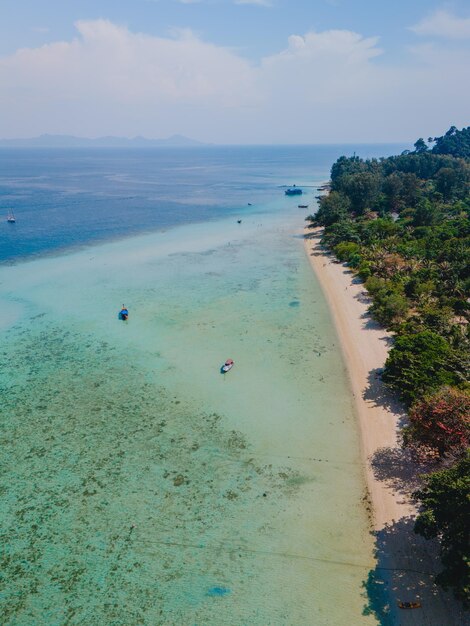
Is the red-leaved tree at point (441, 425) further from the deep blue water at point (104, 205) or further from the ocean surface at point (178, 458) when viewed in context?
the deep blue water at point (104, 205)

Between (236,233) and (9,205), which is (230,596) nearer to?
(236,233)

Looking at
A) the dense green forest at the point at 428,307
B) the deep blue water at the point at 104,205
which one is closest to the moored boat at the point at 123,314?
the dense green forest at the point at 428,307

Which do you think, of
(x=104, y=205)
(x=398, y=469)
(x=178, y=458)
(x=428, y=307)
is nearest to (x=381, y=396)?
(x=398, y=469)

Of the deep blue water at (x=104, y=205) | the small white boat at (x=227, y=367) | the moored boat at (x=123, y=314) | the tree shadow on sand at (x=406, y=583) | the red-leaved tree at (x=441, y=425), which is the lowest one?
the tree shadow on sand at (x=406, y=583)

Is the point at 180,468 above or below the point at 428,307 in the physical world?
below

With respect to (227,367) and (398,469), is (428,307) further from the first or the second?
(398,469)

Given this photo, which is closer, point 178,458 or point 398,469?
point 398,469

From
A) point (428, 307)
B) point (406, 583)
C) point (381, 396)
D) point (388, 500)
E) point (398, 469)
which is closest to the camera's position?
point (406, 583)

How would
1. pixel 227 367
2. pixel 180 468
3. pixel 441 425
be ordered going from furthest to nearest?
pixel 227 367 → pixel 180 468 → pixel 441 425
